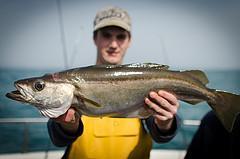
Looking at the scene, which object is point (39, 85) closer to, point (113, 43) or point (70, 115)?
point (70, 115)

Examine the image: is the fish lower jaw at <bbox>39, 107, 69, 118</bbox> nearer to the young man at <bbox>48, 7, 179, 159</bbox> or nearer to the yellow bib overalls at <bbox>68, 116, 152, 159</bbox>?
the young man at <bbox>48, 7, 179, 159</bbox>

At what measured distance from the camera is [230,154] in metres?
1.89

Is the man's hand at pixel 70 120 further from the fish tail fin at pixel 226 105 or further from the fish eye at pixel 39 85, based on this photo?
the fish tail fin at pixel 226 105

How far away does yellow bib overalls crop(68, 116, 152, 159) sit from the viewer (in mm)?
2445

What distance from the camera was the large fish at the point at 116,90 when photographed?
1.90m

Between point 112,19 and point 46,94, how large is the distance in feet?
2.75

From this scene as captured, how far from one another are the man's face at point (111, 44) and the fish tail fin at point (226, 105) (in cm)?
75

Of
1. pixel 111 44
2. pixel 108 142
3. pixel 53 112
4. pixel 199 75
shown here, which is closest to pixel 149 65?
pixel 199 75

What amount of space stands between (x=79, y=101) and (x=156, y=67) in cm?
49

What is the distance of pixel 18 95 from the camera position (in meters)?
1.87

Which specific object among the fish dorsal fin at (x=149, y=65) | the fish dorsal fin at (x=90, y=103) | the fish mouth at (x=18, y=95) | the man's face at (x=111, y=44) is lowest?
the fish dorsal fin at (x=90, y=103)

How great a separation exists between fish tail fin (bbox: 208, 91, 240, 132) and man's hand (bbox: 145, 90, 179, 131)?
9.4 inches

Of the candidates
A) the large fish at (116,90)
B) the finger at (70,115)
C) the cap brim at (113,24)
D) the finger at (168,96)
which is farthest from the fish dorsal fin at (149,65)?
the cap brim at (113,24)

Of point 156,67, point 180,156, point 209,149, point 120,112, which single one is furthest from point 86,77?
point 180,156
